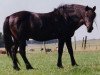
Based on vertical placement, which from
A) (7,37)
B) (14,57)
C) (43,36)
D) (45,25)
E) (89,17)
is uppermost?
(89,17)

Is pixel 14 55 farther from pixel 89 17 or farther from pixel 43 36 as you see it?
pixel 89 17

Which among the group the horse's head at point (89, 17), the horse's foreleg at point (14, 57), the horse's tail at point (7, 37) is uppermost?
the horse's head at point (89, 17)

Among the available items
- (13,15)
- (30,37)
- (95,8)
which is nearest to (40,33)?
(30,37)

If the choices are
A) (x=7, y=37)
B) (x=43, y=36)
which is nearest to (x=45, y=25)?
(x=43, y=36)

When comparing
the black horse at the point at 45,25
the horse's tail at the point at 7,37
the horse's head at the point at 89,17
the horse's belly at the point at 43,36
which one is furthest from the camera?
the horse's tail at the point at 7,37

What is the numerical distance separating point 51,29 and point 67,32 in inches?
26.0

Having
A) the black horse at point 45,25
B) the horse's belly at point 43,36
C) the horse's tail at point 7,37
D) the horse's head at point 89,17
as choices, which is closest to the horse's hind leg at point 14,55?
the black horse at point 45,25

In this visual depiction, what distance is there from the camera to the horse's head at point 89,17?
42.2 ft

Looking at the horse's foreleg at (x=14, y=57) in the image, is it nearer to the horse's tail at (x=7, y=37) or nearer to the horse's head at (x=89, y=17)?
the horse's tail at (x=7, y=37)

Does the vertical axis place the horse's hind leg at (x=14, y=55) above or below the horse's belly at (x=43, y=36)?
below

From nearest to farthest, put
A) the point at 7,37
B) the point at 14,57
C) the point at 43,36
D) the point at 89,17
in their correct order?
1. the point at 89,17
2. the point at 14,57
3. the point at 43,36
4. the point at 7,37

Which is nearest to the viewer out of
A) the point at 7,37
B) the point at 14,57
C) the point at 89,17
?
the point at 89,17

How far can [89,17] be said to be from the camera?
1303 cm

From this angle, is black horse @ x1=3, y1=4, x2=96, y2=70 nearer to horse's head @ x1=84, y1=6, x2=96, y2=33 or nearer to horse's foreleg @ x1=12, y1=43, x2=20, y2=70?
horse's foreleg @ x1=12, y1=43, x2=20, y2=70
